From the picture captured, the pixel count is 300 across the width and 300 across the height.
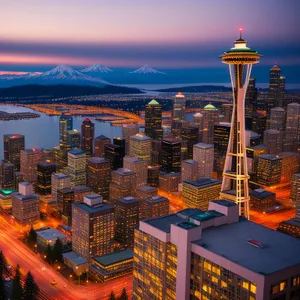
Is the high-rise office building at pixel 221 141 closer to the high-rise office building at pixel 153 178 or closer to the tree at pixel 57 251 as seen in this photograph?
the high-rise office building at pixel 153 178

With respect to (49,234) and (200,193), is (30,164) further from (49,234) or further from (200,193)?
(49,234)

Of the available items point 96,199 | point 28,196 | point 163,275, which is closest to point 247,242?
point 163,275

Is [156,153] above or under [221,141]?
under

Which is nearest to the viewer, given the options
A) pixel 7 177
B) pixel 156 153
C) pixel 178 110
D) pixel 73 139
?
pixel 7 177

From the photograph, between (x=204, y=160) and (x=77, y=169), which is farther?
(x=204, y=160)

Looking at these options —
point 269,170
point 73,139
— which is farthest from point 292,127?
point 73,139

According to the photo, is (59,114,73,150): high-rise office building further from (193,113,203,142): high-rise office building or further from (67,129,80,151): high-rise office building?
(193,113,203,142): high-rise office building
